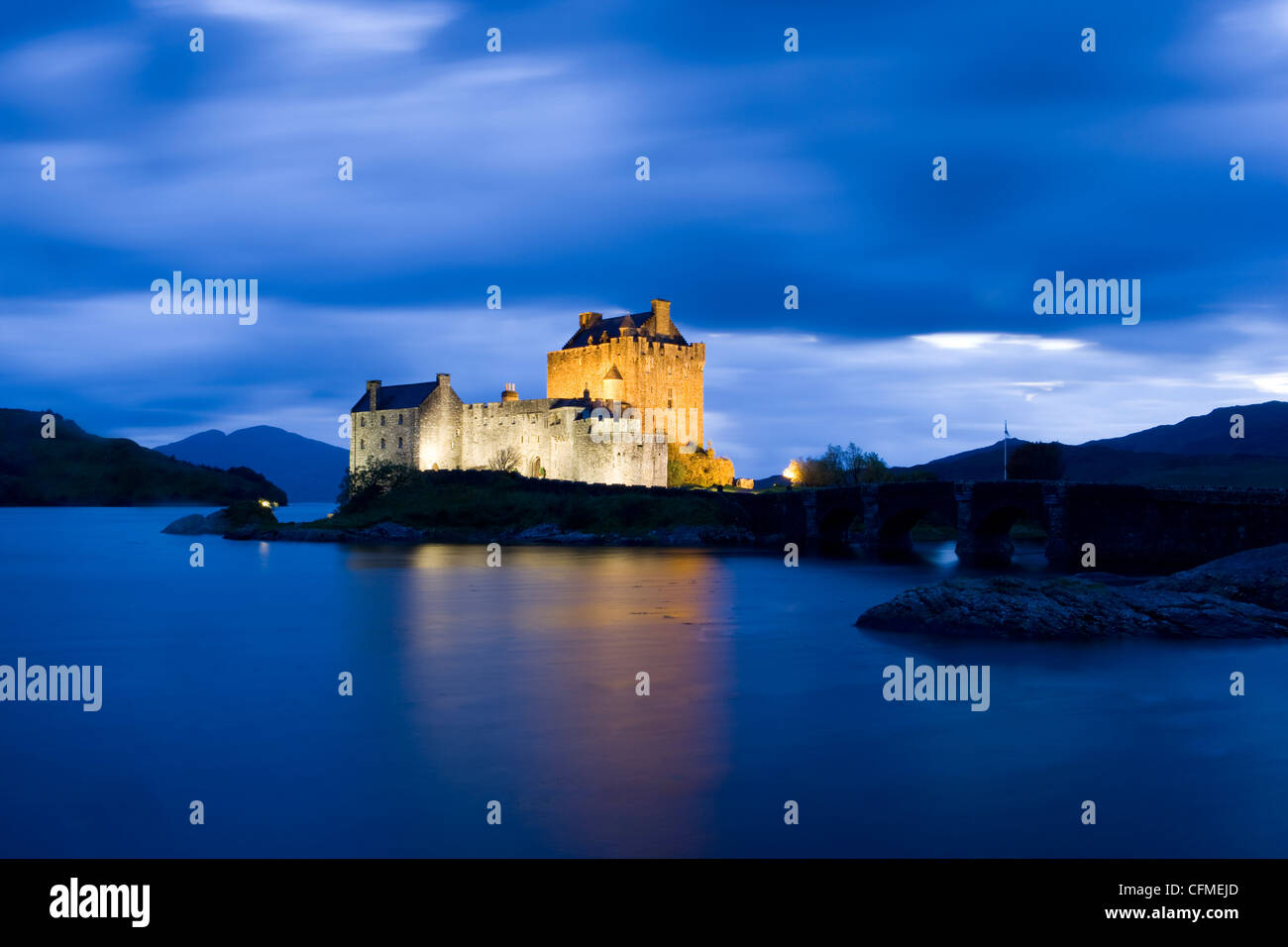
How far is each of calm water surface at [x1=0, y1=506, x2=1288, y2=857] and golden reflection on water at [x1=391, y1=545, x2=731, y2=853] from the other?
0.09 m

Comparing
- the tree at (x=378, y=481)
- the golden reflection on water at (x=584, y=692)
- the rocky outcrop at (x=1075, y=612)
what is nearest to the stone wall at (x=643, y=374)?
the tree at (x=378, y=481)

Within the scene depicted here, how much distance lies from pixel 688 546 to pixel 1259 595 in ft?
153

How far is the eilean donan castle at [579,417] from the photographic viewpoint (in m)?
86.5

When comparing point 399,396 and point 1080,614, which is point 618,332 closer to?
point 399,396

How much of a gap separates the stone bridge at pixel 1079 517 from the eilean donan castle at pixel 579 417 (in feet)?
58.1

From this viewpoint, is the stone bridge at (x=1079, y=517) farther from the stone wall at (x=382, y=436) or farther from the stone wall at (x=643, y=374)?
the stone wall at (x=382, y=436)

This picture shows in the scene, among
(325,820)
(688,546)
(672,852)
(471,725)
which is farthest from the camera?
(688,546)

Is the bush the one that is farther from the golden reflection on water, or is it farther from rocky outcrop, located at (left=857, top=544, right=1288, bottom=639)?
rocky outcrop, located at (left=857, top=544, right=1288, bottom=639)

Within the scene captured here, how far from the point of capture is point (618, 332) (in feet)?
323

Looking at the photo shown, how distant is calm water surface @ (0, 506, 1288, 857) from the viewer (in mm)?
12234

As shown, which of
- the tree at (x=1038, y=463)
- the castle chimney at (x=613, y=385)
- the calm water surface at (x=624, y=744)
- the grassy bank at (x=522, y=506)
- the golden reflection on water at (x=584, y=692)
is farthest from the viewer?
the castle chimney at (x=613, y=385)
